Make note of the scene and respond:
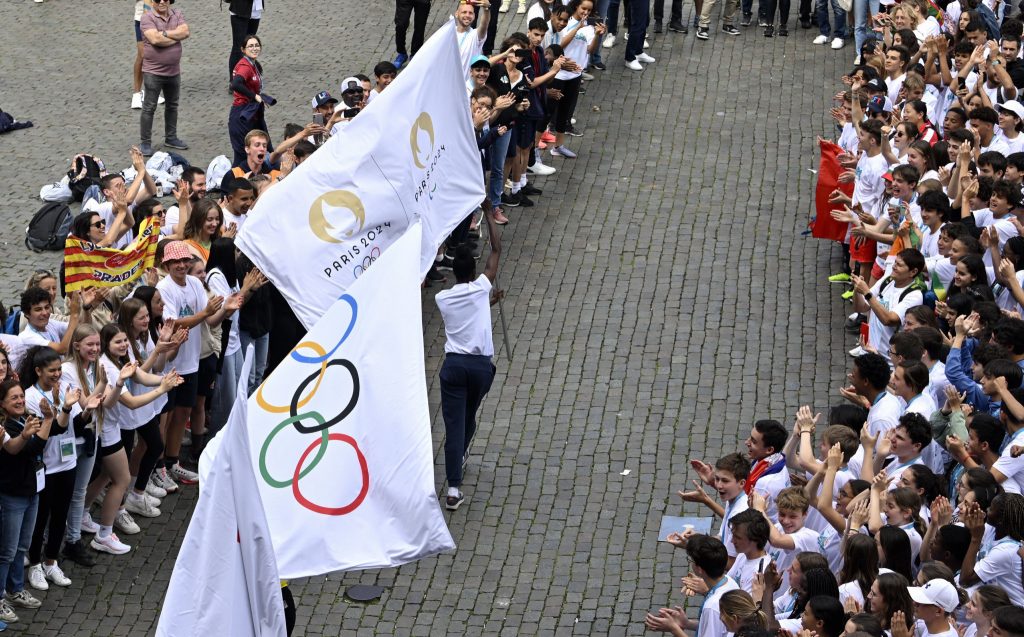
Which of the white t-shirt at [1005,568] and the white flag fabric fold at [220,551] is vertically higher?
the white flag fabric fold at [220,551]

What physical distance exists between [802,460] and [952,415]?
1.17 metres

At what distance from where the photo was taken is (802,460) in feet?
30.4

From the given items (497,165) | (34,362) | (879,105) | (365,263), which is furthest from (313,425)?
(879,105)

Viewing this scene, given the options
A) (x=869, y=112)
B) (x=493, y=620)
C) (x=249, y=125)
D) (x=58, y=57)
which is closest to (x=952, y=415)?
(x=493, y=620)

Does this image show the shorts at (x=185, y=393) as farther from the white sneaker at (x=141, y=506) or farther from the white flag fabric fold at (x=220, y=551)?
the white flag fabric fold at (x=220, y=551)

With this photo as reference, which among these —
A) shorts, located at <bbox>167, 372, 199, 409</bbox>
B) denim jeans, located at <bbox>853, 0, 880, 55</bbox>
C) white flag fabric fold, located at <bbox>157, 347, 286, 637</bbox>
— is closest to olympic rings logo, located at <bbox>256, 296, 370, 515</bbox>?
white flag fabric fold, located at <bbox>157, 347, 286, 637</bbox>

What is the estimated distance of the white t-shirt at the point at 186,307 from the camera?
36.8 feet

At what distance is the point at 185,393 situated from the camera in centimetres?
1135

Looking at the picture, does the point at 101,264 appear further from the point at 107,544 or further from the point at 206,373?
the point at 107,544

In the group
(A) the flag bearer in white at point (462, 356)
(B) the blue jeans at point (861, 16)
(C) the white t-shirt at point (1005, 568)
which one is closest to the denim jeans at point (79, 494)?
(A) the flag bearer in white at point (462, 356)

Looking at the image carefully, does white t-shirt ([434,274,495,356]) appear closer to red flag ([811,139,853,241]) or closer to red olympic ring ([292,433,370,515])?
red olympic ring ([292,433,370,515])

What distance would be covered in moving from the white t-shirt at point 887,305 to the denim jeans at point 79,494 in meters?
5.97

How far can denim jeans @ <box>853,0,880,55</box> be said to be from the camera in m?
20.4

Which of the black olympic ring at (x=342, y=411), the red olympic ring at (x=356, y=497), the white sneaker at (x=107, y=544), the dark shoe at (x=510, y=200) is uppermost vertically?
the black olympic ring at (x=342, y=411)
